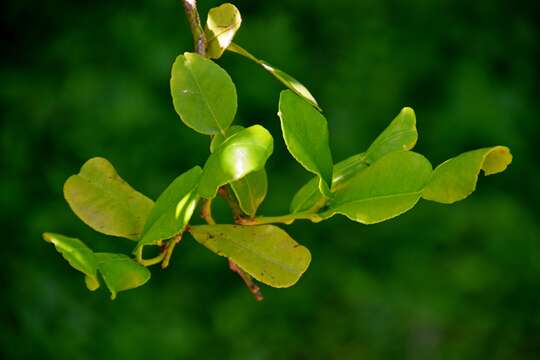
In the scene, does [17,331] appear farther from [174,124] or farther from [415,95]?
[415,95]

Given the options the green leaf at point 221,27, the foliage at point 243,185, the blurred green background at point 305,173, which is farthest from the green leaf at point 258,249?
the blurred green background at point 305,173

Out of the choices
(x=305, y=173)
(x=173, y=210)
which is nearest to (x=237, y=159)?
(x=173, y=210)

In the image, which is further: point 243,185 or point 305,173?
point 305,173

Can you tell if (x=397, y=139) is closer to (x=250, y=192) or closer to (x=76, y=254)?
(x=250, y=192)

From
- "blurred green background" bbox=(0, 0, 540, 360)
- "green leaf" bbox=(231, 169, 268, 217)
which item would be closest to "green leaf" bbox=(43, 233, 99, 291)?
"green leaf" bbox=(231, 169, 268, 217)

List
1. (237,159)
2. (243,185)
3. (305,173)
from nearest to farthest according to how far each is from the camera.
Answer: (237,159), (243,185), (305,173)

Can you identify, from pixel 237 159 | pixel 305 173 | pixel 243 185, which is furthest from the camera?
pixel 305 173
